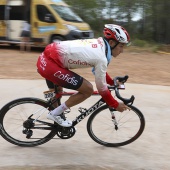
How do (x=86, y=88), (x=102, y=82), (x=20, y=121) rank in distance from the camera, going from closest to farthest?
(x=102, y=82), (x=86, y=88), (x=20, y=121)

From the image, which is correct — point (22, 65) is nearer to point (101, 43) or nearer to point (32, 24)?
point (32, 24)

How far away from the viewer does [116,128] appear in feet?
15.7

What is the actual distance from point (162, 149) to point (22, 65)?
24.0 ft

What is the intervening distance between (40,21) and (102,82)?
11.2 meters

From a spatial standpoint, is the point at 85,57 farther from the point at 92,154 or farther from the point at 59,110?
the point at 92,154

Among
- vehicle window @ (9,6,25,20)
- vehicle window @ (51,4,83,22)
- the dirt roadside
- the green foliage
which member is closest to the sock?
the dirt roadside

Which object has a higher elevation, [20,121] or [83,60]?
[83,60]

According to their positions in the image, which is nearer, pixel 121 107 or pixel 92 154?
pixel 121 107

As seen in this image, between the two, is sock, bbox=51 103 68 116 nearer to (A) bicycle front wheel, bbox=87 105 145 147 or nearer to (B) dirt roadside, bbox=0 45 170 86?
(A) bicycle front wheel, bbox=87 105 145 147

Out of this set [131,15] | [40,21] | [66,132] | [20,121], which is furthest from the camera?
[131,15]

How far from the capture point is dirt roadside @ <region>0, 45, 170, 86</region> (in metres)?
9.34

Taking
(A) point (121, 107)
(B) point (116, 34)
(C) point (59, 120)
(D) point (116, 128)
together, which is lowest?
(D) point (116, 128)

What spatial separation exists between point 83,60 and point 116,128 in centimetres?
124

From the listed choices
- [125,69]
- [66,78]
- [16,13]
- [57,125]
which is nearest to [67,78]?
[66,78]
